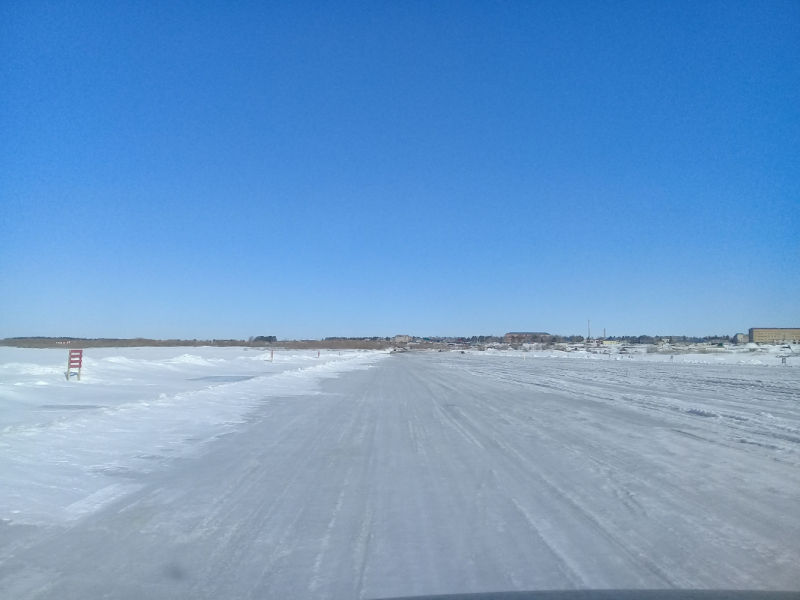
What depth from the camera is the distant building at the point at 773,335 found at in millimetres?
125125

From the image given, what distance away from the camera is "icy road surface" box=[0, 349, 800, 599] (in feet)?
14.0

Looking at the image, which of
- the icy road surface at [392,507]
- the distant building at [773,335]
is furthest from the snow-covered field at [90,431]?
the distant building at [773,335]

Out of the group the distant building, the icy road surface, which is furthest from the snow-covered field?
the distant building

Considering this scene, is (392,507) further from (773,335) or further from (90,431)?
(773,335)

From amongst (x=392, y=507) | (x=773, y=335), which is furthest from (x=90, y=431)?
(x=773, y=335)

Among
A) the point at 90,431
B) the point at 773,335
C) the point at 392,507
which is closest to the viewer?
the point at 392,507

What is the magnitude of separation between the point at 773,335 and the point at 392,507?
149620mm

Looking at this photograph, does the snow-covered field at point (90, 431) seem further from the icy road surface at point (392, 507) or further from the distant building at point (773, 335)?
the distant building at point (773, 335)

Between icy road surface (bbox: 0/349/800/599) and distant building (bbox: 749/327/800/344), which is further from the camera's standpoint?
distant building (bbox: 749/327/800/344)

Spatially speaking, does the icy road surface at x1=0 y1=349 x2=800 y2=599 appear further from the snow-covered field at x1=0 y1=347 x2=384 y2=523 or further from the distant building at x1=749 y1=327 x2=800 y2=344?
the distant building at x1=749 y1=327 x2=800 y2=344

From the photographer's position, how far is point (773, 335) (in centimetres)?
12800

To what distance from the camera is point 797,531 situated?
5.32m

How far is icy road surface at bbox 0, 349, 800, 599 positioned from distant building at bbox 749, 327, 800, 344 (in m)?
134

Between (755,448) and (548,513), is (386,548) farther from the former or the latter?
(755,448)
